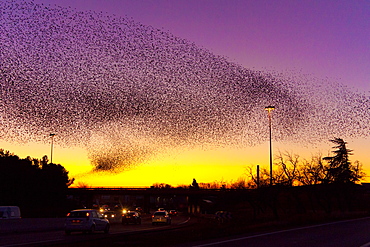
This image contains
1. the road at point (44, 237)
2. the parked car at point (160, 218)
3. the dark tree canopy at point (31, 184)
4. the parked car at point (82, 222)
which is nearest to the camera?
the road at point (44, 237)

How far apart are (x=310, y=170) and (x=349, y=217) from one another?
42.4 ft

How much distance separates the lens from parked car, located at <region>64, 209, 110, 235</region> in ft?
108

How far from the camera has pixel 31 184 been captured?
278 feet

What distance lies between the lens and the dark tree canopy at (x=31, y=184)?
3182 inches

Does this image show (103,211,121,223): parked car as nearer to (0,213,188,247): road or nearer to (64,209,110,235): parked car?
(0,213,188,247): road

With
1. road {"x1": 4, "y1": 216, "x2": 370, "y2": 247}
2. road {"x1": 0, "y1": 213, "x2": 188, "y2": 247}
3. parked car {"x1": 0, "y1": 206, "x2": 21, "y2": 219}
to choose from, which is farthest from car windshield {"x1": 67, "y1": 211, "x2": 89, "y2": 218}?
parked car {"x1": 0, "y1": 206, "x2": 21, "y2": 219}

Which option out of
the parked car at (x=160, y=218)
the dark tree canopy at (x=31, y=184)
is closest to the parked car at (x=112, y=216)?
the parked car at (x=160, y=218)

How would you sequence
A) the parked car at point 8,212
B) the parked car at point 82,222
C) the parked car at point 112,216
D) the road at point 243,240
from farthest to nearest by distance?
1. the parked car at point 112,216
2. the parked car at point 8,212
3. the parked car at point 82,222
4. the road at point 243,240

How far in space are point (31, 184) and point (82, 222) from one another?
55753 mm

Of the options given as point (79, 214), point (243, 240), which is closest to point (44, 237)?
point (79, 214)

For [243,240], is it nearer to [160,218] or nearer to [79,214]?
[79,214]

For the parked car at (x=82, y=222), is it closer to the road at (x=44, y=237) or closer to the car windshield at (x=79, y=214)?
the car windshield at (x=79, y=214)

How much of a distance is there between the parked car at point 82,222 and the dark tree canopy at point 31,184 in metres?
42.1

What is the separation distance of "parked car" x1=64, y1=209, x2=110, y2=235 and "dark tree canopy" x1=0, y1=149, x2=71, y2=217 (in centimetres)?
4209
